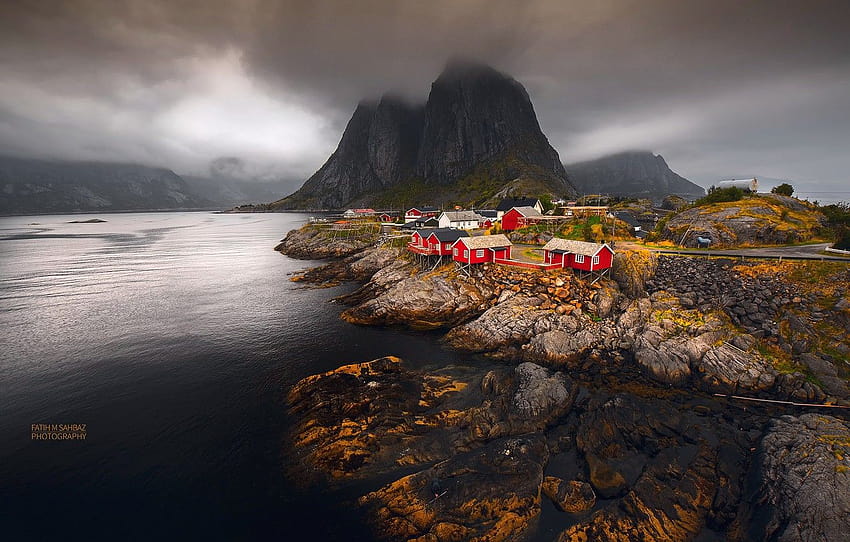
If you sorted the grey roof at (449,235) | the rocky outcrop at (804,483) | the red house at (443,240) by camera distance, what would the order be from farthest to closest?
the red house at (443,240)
the grey roof at (449,235)
the rocky outcrop at (804,483)

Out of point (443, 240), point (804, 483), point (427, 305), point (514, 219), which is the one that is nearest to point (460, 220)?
point (514, 219)

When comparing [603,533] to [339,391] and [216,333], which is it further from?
[216,333]

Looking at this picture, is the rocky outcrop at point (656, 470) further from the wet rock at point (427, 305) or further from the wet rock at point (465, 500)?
the wet rock at point (427, 305)

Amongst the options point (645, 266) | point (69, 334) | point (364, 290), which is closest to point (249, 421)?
point (364, 290)

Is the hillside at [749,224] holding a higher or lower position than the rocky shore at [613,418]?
higher

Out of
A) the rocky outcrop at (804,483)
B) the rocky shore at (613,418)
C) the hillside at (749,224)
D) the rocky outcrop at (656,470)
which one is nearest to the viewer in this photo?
the rocky outcrop at (804,483)

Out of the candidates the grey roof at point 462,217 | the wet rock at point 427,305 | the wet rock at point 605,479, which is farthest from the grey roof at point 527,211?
the wet rock at point 605,479

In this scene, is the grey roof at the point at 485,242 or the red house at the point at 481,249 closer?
the grey roof at the point at 485,242
